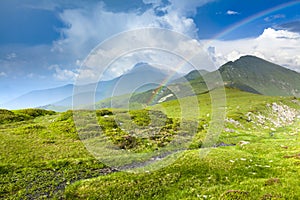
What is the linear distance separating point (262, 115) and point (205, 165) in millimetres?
77051

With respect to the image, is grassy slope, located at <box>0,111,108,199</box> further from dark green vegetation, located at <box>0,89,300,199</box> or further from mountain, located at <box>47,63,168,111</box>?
mountain, located at <box>47,63,168,111</box>

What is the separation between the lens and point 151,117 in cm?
5750

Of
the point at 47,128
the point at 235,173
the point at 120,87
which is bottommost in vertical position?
the point at 235,173

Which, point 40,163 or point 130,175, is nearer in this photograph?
point 130,175

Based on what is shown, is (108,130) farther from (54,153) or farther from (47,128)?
(54,153)

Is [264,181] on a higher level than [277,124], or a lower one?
higher

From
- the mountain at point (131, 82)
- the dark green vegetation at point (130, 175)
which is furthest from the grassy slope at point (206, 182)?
the mountain at point (131, 82)

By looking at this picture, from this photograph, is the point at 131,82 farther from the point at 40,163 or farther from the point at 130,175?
the point at 40,163

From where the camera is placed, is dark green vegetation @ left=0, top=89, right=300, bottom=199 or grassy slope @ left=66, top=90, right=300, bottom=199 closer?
grassy slope @ left=66, top=90, right=300, bottom=199

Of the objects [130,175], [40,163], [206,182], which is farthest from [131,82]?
[206,182]

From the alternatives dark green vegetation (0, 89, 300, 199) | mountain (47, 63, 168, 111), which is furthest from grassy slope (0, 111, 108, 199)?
mountain (47, 63, 168, 111)

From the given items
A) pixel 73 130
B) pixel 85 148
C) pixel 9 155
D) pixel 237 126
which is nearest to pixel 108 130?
pixel 73 130

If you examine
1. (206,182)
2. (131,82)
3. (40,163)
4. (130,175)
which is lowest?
(206,182)

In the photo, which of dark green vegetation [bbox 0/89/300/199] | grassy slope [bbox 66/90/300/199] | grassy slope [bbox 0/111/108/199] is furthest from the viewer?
grassy slope [bbox 0/111/108/199]
